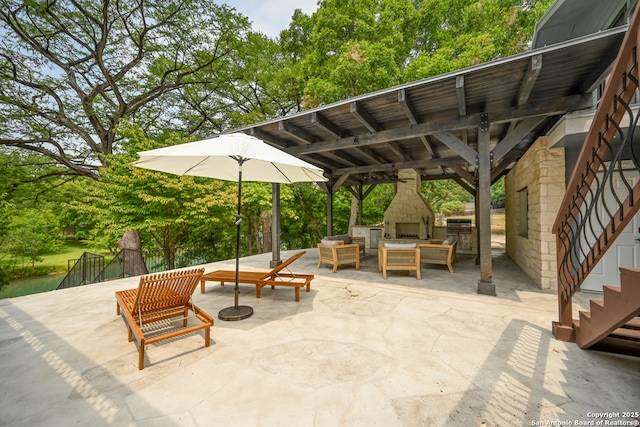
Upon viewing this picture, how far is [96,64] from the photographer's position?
1023 cm

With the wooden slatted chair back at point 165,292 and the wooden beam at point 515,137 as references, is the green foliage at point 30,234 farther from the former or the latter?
the wooden beam at point 515,137

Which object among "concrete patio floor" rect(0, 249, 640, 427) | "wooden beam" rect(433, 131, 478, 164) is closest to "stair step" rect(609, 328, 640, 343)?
"concrete patio floor" rect(0, 249, 640, 427)

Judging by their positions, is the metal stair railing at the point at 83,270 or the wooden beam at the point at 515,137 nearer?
the wooden beam at the point at 515,137

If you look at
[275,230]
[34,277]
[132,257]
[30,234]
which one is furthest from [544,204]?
[34,277]

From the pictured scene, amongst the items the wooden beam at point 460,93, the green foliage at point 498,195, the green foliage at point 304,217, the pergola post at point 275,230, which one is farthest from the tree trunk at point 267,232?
the green foliage at point 498,195

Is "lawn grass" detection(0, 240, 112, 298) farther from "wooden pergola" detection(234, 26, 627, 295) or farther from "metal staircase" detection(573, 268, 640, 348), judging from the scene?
"metal staircase" detection(573, 268, 640, 348)

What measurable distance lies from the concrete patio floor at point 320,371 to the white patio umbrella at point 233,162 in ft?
3.48

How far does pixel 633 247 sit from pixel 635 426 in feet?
13.5

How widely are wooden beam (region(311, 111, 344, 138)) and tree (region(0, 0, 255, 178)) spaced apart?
24.6ft

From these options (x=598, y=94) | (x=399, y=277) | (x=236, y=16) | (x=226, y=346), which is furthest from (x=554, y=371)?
(x=236, y=16)

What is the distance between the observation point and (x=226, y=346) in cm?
267

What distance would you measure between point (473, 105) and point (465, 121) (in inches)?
11.0

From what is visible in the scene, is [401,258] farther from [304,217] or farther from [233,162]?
[304,217]

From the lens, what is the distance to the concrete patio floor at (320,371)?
5.74ft
